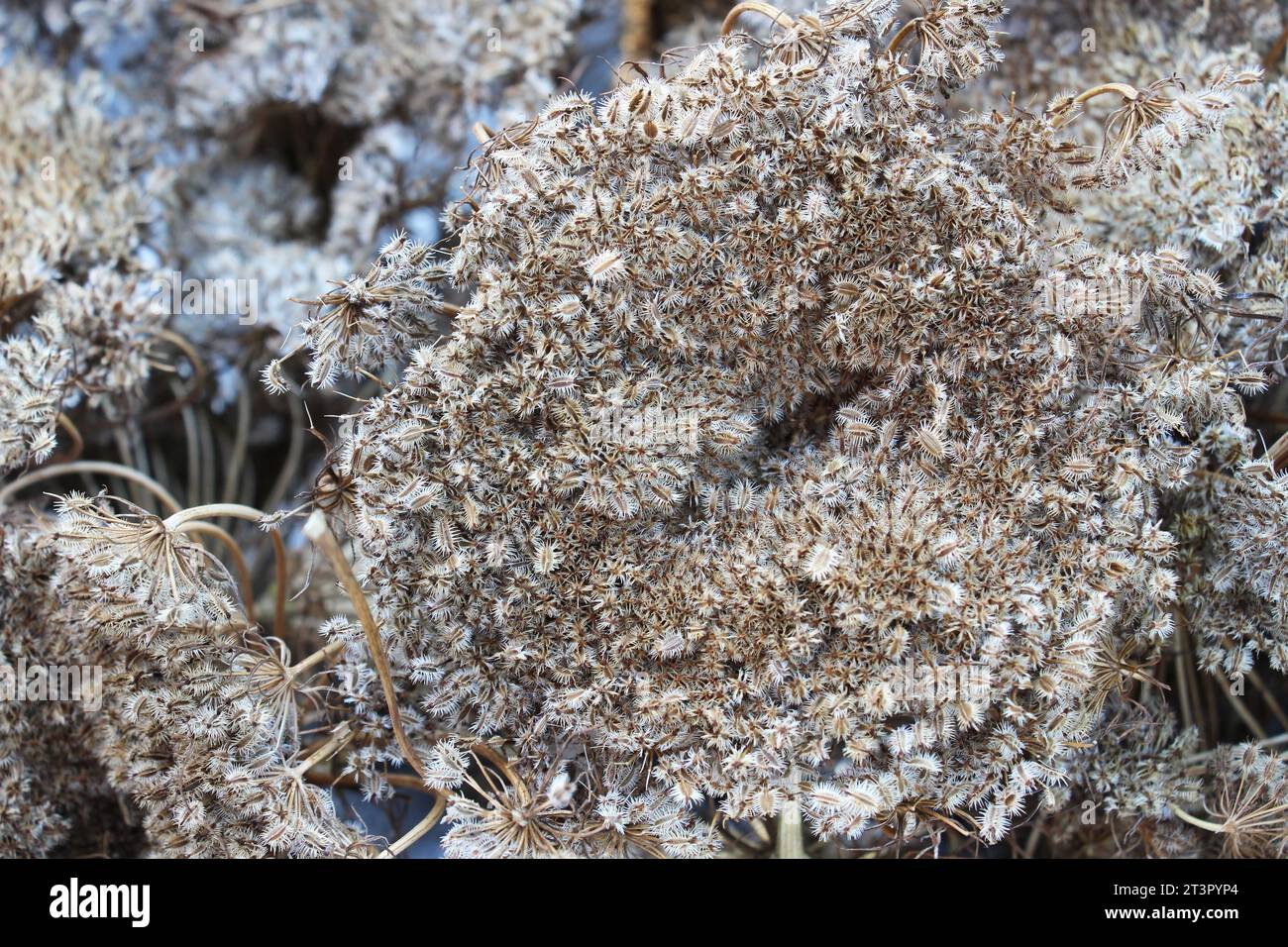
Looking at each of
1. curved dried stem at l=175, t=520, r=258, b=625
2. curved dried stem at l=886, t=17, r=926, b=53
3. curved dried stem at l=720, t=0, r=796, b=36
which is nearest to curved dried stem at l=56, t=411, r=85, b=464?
curved dried stem at l=175, t=520, r=258, b=625

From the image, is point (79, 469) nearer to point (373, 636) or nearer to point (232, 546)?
point (232, 546)

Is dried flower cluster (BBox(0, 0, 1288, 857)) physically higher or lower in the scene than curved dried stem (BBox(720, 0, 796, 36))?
lower

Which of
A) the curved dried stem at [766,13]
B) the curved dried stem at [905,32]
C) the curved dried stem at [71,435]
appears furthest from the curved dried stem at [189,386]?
the curved dried stem at [905,32]

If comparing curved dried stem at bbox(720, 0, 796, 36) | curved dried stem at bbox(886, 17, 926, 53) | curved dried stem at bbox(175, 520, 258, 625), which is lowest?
curved dried stem at bbox(175, 520, 258, 625)

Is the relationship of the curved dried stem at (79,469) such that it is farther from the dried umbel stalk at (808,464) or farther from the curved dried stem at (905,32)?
the curved dried stem at (905,32)

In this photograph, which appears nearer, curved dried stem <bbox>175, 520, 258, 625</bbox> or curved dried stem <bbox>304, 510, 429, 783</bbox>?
curved dried stem <bbox>304, 510, 429, 783</bbox>

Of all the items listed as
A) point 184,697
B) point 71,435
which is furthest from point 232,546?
point 71,435

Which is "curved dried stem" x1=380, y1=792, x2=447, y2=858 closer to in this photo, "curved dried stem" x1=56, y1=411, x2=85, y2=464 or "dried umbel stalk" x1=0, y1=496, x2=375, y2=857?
"dried umbel stalk" x1=0, y1=496, x2=375, y2=857

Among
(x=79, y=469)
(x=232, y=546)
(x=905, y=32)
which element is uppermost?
(x=905, y=32)
